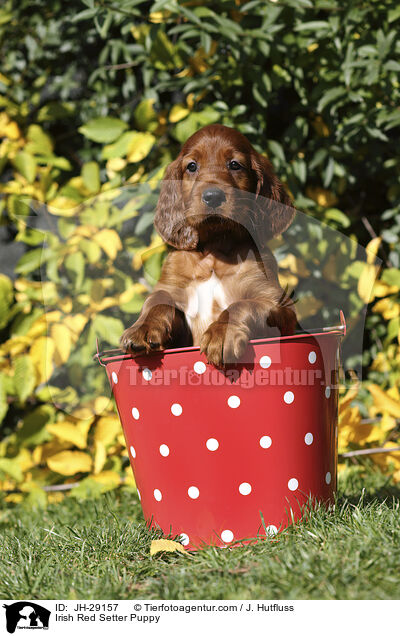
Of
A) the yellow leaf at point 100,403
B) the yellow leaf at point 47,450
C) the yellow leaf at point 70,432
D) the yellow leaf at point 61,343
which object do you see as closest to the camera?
the yellow leaf at point 100,403

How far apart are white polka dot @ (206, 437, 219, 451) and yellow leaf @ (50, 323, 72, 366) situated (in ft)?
→ 3.08

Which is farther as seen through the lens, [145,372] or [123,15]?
[123,15]

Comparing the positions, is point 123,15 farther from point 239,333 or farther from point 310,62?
point 239,333

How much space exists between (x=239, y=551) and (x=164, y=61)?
2227mm

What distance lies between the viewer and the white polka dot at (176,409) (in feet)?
5.90

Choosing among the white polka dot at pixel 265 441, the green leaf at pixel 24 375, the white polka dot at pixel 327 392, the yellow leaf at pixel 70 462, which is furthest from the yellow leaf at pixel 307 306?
the green leaf at pixel 24 375

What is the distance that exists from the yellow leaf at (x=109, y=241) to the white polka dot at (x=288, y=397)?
3.32 feet

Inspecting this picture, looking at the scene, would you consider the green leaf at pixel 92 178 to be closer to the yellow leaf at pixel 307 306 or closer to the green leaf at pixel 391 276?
the yellow leaf at pixel 307 306

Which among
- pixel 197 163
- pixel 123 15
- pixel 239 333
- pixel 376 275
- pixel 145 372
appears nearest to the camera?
pixel 239 333

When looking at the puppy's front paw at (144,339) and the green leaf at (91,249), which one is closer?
the puppy's front paw at (144,339)
